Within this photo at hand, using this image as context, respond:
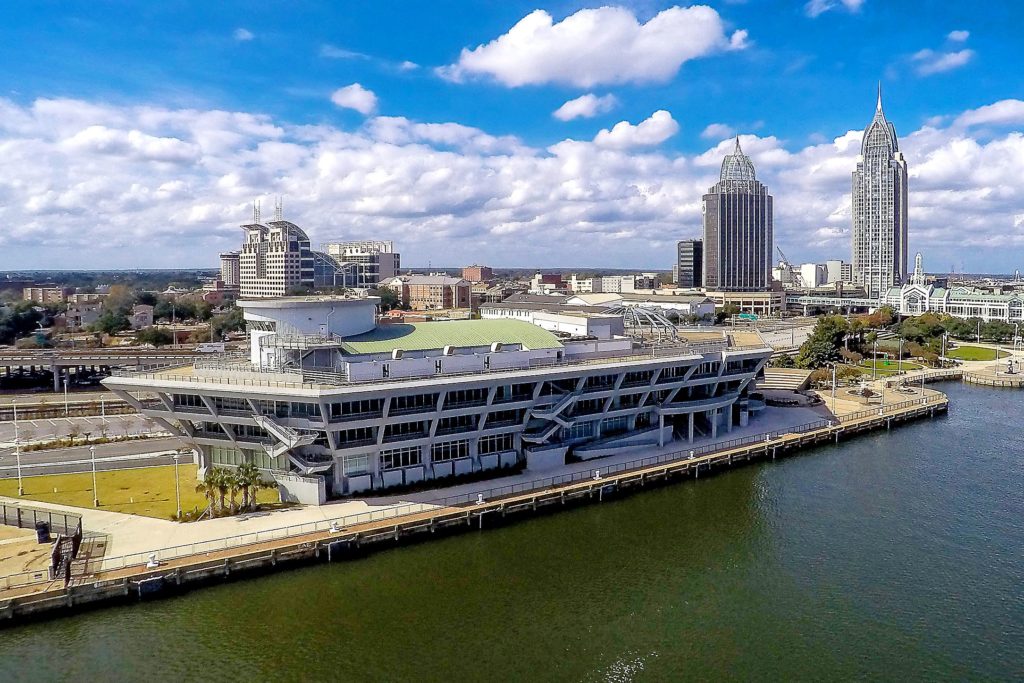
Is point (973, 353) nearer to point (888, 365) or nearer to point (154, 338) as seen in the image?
point (888, 365)

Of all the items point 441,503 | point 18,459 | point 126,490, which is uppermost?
point 18,459

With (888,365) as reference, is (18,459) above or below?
below

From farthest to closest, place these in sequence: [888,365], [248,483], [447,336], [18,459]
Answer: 1. [888,365]
2. [447,336]
3. [18,459]
4. [248,483]

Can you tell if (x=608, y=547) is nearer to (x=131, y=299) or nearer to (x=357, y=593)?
(x=357, y=593)

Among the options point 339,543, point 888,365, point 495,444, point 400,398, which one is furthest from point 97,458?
point 888,365

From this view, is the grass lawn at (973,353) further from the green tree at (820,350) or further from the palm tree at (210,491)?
the palm tree at (210,491)

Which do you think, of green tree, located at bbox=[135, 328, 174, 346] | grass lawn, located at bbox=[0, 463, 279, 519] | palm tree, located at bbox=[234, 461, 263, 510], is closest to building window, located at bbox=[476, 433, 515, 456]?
grass lawn, located at bbox=[0, 463, 279, 519]

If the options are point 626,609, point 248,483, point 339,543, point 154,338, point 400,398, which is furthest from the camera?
point 154,338

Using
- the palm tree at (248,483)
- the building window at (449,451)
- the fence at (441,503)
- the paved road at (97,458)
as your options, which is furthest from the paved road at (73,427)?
the fence at (441,503)
